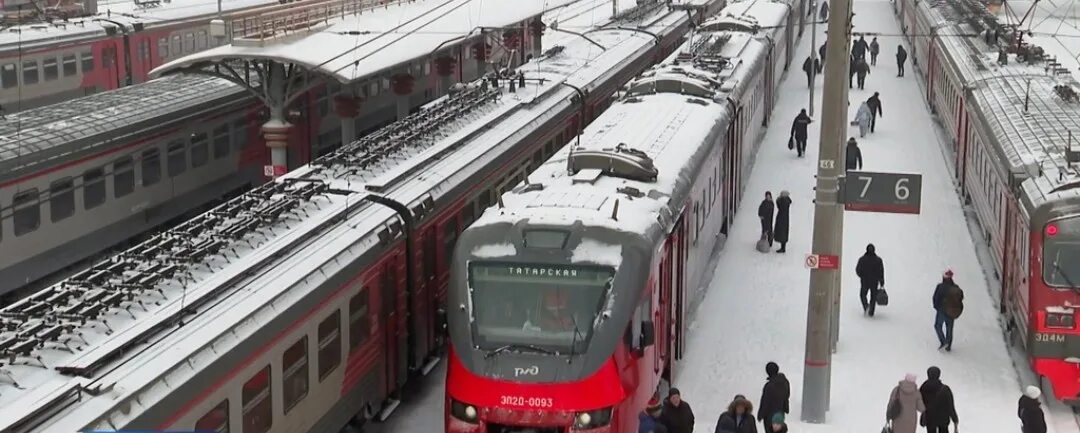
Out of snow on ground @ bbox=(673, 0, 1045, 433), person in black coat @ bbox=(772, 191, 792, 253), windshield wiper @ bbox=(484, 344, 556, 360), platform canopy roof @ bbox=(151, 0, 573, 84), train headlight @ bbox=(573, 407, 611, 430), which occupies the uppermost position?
platform canopy roof @ bbox=(151, 0, 573, 84)

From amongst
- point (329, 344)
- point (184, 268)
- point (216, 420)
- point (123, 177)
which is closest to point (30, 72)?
point (123, 177)

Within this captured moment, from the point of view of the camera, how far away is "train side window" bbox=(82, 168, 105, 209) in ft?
69.5

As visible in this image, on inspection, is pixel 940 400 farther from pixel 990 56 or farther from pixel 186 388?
pixel 990 56

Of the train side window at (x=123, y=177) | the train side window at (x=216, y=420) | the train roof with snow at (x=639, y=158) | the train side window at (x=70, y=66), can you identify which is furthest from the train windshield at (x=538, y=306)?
the train side window at (x=70, y=66)

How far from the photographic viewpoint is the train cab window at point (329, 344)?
13391 millimetres

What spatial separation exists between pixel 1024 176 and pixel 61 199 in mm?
13779

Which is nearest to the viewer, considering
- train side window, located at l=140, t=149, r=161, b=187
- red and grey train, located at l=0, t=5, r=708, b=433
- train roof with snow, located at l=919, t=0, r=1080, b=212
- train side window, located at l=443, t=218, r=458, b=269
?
red and grey train, located at l=0, t=5, r=708, b=433

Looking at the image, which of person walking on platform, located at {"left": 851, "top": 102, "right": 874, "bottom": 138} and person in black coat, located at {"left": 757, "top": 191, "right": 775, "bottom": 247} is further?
person walking on platform, located at {"left": 851, "top": 102, "right": 874, "bottom": 138}

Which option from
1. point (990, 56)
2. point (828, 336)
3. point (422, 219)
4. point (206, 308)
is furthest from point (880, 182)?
point (990, 56)

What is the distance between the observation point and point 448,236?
17016mm

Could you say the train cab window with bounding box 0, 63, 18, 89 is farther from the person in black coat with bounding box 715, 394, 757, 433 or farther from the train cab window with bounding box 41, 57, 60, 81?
the person in black coat with bounding box 715, 394, 757, 433

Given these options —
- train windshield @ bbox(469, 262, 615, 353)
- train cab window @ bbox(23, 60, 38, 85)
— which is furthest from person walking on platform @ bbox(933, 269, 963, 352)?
train cab window @ bbox(23, 60, 38, 85)

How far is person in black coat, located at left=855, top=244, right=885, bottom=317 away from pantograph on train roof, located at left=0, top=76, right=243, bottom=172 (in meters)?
11.8

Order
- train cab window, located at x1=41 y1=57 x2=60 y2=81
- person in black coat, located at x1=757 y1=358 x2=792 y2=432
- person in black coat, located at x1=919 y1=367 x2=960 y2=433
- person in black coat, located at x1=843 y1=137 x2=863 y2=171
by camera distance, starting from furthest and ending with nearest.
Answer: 1. train cab window, located at x1=41 y1=57 x2=60 y2=81
2. person in black coat, located at x1=843 y1=137 x2=863 y2=171
3. person in black coat, located at x1=757 y1=358 x2=792 y2=432
4. person in black coat, located at x1=919 y1=367 x2=960 y2=433
